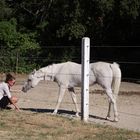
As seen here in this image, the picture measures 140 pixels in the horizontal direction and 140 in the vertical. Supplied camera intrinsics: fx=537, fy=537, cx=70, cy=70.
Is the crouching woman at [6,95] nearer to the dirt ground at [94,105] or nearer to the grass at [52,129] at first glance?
the dirt ground at [94,105]

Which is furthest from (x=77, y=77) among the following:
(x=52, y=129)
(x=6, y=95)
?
(x=52, y=129)

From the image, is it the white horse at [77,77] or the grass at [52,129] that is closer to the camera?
the grass at [52,129]

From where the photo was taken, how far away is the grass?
9.46 meters

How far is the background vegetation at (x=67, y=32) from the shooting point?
2908 centimetres

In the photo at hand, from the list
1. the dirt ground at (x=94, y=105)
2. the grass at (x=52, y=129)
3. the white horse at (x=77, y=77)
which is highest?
the white horse at (x=77, y=77)

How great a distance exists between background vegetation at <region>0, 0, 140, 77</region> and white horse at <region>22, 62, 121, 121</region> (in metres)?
13.8

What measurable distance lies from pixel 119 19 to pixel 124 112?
→ 16.7 m

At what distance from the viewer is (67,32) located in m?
31.5

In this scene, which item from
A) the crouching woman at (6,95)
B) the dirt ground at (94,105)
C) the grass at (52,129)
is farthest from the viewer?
the crouching woman at (6,95)

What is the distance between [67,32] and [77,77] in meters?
18.1

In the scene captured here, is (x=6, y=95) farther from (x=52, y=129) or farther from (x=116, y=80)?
(x=52, y=129)

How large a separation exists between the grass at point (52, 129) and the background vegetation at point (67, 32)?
54.3 ft

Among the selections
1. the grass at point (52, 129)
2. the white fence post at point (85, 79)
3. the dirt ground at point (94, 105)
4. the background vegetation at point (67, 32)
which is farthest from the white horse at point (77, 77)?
the background vegetation at point (67, 32)

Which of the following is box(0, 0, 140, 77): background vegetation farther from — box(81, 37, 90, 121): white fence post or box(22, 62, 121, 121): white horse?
box(81, 37, 90, 121): white fence post
